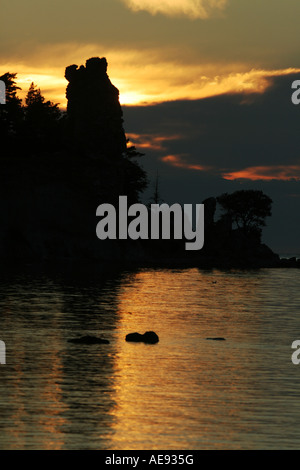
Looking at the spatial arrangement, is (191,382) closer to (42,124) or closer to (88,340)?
(88,340)

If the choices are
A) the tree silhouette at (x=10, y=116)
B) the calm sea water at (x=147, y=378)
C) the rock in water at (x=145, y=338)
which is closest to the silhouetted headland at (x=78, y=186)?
the tree silhouette at (x=10, y=116)

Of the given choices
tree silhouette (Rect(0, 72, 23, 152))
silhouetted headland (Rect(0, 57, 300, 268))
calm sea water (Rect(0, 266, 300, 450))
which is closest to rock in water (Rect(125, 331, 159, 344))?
calm sea water (Rect(0, 266, 300, 450))

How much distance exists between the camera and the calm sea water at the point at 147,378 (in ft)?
82.5

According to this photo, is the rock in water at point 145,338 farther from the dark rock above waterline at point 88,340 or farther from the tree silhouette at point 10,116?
the tree silhouette at point 10,116

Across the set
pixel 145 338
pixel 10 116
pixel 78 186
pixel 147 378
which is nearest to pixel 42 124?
A: pixel 10 116

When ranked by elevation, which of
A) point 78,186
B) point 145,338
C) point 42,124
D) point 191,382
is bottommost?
point 191,382

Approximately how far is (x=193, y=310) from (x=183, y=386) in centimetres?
3682

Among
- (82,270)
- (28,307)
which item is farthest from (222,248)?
(28,307)

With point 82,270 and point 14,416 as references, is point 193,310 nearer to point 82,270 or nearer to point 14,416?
point 14,416

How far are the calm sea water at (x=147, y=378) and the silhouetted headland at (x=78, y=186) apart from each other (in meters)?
67.6

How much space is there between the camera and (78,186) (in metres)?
150

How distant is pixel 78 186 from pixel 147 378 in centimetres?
11608
